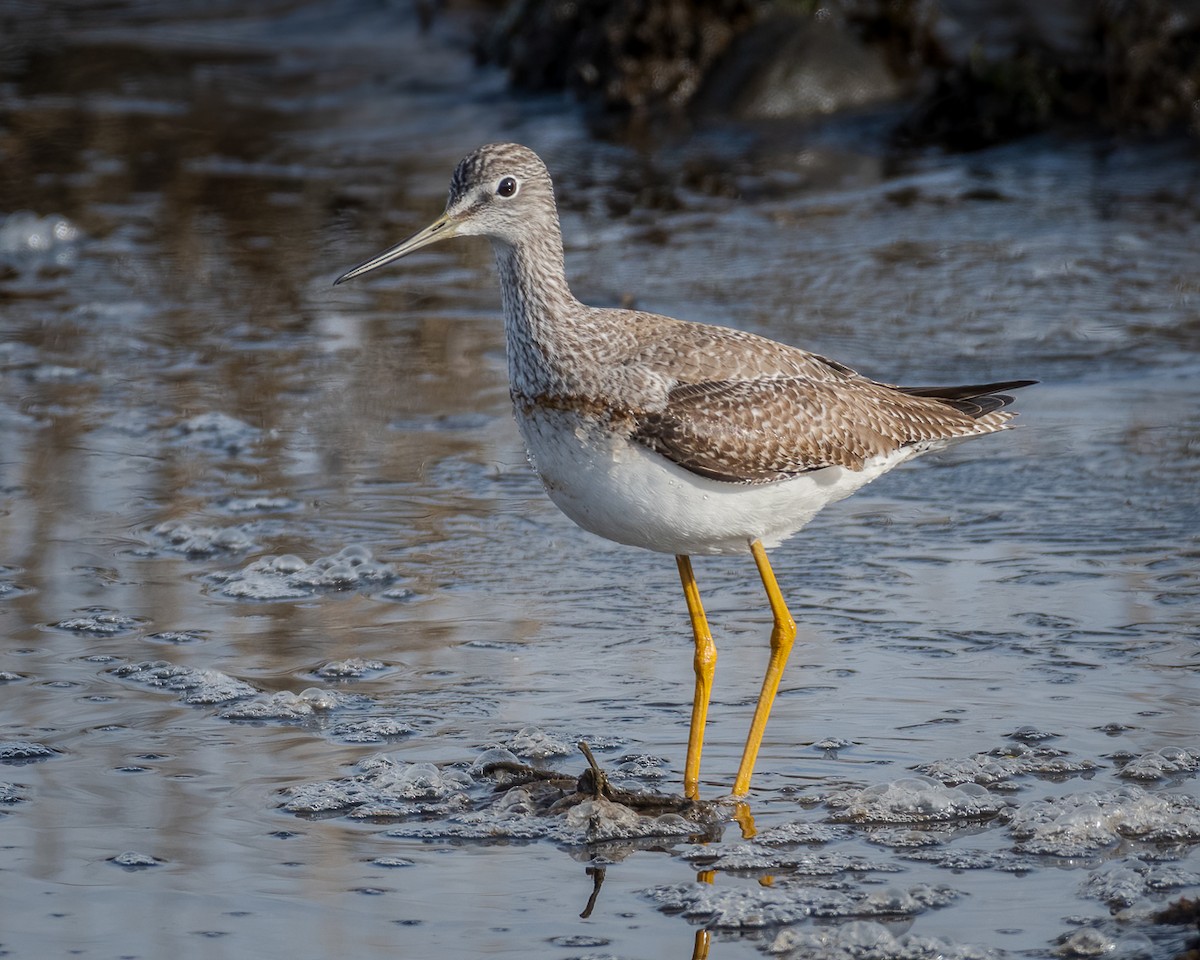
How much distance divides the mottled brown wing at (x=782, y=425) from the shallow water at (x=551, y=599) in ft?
2.46

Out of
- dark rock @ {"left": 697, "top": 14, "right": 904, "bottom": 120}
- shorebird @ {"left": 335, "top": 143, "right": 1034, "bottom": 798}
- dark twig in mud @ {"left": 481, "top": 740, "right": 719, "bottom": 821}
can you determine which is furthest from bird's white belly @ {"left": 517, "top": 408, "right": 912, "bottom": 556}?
dark rock @ {"left": 697, "top": 14, "right": 904, "bottom": 120}

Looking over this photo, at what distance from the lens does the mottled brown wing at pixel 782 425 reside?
5102 millimetres

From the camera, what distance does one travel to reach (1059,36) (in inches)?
645

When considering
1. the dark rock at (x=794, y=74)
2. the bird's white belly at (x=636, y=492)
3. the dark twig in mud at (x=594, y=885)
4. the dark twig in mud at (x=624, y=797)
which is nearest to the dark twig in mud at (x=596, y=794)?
the dark twig in mud at (x=624, y=797)

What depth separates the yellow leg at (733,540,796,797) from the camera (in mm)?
5094

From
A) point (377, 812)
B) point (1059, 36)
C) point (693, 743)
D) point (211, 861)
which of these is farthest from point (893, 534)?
point (1059, 36)

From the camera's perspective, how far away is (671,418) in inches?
201

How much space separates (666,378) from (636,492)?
0.42m

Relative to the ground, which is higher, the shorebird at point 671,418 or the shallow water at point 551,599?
the shorebird at point 671,418

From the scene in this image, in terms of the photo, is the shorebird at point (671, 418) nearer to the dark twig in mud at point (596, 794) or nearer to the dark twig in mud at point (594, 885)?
the dark twig in mud at point (596, 794)

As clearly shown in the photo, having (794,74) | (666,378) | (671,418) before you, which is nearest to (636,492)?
(671,418)

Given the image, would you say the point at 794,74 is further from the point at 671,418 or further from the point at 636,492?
the point at 636,492

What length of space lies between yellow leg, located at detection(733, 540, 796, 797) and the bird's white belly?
17cm

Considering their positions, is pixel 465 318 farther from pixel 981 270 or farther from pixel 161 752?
pixel 161 752
